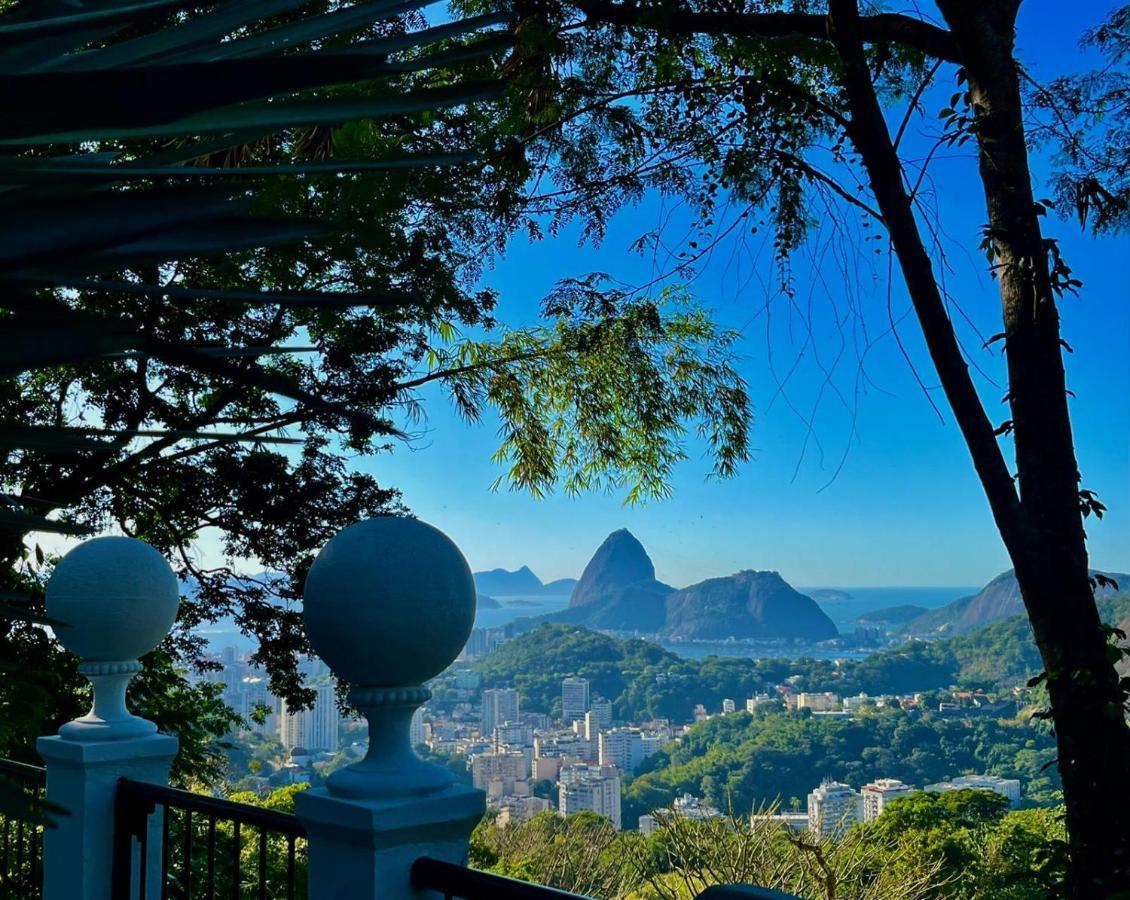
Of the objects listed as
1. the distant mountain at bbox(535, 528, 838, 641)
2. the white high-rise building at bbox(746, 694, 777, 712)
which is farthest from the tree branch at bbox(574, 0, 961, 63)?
the distant mountain at bbox(535, 528, 838, 641)

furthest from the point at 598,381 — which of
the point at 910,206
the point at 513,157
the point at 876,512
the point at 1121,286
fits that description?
the point at 876,512

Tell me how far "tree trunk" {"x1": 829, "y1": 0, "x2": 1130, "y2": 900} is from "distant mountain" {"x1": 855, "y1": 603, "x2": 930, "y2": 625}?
3643 cm

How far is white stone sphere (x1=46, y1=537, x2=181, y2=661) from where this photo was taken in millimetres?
2803

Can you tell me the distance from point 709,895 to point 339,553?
0.90 metres

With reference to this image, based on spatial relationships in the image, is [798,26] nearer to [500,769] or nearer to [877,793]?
[877,793]

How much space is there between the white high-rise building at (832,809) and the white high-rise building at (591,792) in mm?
5080

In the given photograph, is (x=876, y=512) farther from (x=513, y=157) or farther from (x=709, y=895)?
(x=709, y=895)

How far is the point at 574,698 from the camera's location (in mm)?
29609

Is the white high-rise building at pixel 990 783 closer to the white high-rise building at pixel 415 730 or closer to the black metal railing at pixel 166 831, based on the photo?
the white high-rise building at pixel 415 730

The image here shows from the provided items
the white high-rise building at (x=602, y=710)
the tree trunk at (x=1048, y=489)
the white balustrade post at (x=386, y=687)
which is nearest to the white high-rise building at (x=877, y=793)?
the white high-rise building at (x=602, y=710)

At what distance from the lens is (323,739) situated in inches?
511

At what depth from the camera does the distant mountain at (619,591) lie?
41.0 metres

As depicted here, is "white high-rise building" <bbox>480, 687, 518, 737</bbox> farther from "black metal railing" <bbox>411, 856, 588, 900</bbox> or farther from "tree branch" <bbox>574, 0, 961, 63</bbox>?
"black metal railing" <bbox>411, 856, 588, 900</bbox>

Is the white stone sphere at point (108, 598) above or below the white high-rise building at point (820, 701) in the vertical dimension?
above
